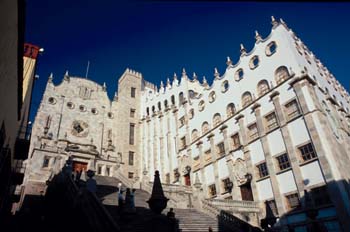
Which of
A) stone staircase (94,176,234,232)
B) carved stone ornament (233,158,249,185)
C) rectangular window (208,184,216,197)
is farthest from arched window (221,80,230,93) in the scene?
stone staircase (94,176,234,232)

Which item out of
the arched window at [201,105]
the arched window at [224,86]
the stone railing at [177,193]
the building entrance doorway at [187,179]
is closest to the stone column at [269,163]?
the arched window at [224,86]

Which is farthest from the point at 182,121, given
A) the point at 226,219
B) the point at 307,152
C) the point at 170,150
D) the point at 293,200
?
the point at 226,219

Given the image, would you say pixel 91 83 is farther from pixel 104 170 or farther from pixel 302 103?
pixel 302 103

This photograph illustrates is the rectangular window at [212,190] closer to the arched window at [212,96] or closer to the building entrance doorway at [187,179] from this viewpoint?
the building entrance doorway at [187,179]

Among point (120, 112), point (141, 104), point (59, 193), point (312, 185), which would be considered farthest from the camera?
Answer: point (141, 104)

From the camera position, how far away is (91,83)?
131 ft

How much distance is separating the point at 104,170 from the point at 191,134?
41.7 feet

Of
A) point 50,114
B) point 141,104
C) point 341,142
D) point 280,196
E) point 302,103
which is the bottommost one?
point 280,196

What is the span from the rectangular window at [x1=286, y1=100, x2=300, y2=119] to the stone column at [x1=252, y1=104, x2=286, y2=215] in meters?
2.64

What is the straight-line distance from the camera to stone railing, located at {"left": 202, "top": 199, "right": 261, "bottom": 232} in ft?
50.4

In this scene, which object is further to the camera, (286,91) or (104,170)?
(104,170)

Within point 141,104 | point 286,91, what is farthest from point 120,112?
point 286,91

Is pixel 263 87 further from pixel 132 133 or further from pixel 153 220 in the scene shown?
pixel 132 133

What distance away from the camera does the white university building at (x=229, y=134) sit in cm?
1833
